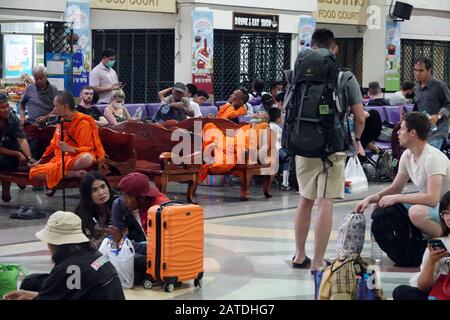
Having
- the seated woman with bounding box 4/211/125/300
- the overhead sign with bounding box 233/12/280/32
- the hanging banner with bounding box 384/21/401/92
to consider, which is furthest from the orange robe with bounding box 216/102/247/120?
Result: the hanging banner with bounding box 384/21/401/92

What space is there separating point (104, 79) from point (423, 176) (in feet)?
32.9

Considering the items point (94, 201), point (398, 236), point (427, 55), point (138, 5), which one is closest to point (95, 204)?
point (94, 201)

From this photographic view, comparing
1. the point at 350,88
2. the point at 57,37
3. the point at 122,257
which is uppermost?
the point at 57,37

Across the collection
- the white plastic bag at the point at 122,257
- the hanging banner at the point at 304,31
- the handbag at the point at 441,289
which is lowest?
the white plastic bag at the point at 122,257

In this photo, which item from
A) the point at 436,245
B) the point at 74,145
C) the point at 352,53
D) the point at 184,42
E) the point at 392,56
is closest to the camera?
Result: the point at 436,245

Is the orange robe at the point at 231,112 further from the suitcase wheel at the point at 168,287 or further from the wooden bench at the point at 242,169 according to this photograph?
the suitcase wheel at the point at 168,287

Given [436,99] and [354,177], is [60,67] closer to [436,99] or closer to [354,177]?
[436,99]

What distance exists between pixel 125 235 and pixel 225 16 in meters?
16.1

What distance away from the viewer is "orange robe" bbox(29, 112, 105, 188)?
12163mm

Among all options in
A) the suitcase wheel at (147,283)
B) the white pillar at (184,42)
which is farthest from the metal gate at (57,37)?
the suitcase wheel at (147,283)

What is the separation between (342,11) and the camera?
94.7ft

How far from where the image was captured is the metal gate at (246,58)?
83.1 ft

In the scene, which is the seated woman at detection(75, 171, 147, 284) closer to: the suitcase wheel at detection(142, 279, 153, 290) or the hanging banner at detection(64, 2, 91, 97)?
the suitcase wheel at detection(142, 279, 153, 290)

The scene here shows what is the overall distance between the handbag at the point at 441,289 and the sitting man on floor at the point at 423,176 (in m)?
2.19
